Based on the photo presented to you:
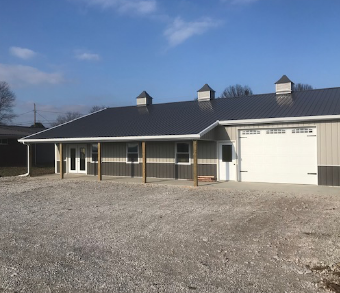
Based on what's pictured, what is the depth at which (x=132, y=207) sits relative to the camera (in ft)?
31.2

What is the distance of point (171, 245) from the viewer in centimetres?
588

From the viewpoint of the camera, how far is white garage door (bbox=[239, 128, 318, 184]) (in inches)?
543

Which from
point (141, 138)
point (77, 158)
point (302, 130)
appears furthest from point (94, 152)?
point (302, 130)

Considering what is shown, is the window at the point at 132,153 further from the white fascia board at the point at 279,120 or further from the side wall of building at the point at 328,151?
the side wall of building at the point at 328,151

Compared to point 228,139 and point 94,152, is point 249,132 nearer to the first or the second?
point 228,139

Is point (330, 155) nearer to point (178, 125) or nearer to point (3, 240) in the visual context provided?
point (178, 125)

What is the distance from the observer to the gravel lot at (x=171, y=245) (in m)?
4.25

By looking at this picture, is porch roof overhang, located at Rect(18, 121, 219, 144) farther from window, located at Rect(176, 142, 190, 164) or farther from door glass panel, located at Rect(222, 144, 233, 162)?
window, located at Rect(176, 142, 190, 164)

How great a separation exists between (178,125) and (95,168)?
656cm

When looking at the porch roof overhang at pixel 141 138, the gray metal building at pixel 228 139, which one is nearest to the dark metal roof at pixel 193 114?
the gray metal building at pixel 228 139

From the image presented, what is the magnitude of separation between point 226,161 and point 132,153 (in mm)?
5411

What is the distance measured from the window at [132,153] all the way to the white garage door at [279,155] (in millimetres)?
5818

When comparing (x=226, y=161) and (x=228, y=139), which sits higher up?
(x=228, y=139)

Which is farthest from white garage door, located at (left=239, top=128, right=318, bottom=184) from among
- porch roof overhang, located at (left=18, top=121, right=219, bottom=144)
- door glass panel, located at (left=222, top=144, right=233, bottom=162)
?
porch roof overhang, located at (left=18, top=121, right=219, bottom=144)
